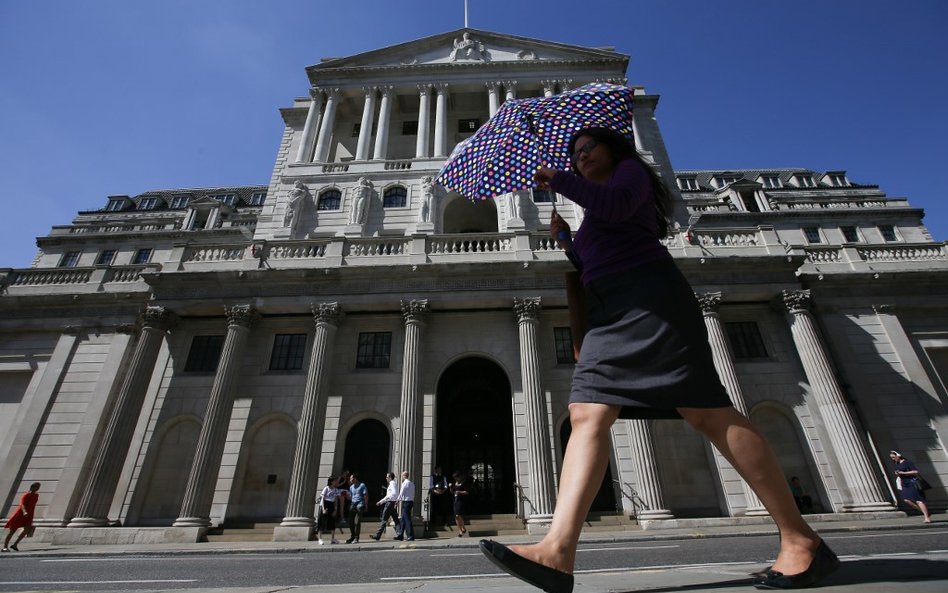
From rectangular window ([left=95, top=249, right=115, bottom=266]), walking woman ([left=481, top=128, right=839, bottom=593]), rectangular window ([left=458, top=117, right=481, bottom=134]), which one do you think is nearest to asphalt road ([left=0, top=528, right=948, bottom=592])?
walking woman ([left=481, top=128, right=839, bottom=593])

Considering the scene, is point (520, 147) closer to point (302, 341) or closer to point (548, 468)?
point (548, 468)

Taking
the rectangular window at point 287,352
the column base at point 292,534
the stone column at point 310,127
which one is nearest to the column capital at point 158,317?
the rectangular window at point 287,352

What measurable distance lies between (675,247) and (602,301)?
715 inches

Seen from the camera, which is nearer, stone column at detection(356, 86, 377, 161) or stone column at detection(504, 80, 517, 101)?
stone column at detection(356, 86, 377, 161)

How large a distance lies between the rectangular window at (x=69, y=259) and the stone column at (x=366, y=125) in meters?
28.5

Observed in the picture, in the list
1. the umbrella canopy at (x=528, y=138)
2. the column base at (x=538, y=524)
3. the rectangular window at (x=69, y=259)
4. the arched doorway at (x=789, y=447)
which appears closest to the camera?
the umbrella canopy at (x=528, y=138)

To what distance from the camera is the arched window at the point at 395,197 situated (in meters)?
24.5

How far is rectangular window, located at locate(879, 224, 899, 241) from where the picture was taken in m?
31.3

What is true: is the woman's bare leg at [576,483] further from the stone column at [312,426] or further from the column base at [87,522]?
the column base at [87,522]

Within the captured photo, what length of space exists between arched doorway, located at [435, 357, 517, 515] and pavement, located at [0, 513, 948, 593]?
559 centimetres

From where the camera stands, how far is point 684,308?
104 inches

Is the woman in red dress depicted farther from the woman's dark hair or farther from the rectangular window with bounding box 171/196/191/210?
the rectangular window with bounding box 171/196/191/210

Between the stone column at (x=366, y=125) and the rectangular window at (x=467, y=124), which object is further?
the rectangular window at (x=467, y=124)

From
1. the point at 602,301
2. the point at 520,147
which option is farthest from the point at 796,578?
the point at 520,147
